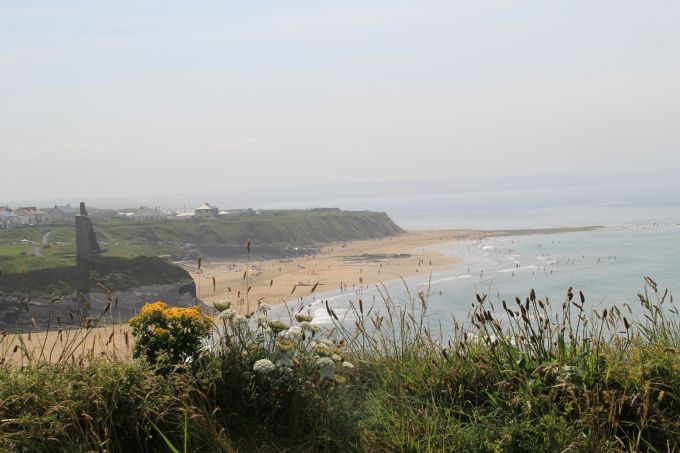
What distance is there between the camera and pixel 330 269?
66.8 meters

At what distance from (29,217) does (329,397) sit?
109810 millimetres

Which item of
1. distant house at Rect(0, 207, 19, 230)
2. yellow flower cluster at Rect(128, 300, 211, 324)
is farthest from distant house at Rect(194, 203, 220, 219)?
yellow flower cluster at Rect(128, 300, 211, 324)

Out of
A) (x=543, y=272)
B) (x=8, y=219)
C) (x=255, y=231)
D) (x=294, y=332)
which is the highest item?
(x=294, y=332)

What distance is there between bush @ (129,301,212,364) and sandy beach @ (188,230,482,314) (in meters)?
39.8

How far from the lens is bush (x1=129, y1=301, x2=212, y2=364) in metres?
4.50

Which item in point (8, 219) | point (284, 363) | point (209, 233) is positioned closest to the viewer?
point (284, 363)

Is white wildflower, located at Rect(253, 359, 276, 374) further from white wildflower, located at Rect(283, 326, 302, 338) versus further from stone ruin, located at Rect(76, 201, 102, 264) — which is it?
stone ruin, located at Rect(76, 201, 102, 264)

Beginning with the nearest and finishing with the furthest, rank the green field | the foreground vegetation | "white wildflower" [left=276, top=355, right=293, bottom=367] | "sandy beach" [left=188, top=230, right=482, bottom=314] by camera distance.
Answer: the foreground vegetation < "white wildflower" [left=276, top=355, right=293, bottom=367] < "sandy beach" [left=188, top=230, right=482, bottom=314] < the green field

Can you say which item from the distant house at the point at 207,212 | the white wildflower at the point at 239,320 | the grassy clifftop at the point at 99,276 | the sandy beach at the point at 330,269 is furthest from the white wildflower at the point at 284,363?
the distant house at the point at 207,212

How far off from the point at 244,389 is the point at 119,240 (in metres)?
86.2

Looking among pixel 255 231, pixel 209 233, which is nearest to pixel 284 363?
pixel 209 233

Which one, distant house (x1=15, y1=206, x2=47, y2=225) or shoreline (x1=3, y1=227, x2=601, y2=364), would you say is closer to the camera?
shoreline (x1=3, y1=227, x2=601, y2=364)

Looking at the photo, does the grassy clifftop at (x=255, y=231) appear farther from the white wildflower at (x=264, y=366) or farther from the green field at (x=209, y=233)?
the white wildflower at (x=264, y=366)

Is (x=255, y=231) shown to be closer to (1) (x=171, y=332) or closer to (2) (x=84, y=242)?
(2) (x=84, y=242)
